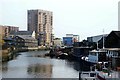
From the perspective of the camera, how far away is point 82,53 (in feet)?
67.7

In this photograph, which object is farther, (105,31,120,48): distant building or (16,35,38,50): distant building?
(16,35,38,50): distant building

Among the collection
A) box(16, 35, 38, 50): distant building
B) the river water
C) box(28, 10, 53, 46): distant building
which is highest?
box(28, 10, 53, 46): distant building

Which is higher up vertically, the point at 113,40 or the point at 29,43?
the point at 113,40

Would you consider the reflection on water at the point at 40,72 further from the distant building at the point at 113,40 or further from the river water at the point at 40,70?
the distant building at the point at 113,40

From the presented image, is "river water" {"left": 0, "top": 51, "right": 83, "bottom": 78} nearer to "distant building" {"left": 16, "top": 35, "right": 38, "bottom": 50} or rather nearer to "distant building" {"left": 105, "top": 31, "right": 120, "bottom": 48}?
"distant building" {"left": 105, "top": 31, "right": 120, "bottom": 48}

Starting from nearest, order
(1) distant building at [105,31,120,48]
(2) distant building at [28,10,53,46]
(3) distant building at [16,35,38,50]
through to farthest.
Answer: (1) distant building at [105,31,120,48] < (3) distant building at [16,35,38,50] < (2) distant building at [28,10,53,46]

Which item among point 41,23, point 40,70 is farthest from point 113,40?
point 41,23

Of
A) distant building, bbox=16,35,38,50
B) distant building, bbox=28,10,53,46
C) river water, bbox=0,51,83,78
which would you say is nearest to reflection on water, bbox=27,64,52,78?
river water, bbox=0,51,83,78

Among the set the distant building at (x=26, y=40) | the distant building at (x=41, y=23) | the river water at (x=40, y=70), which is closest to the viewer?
the river water at (x=40, y=70)

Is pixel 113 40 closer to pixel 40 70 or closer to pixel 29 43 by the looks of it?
pixel 40 70

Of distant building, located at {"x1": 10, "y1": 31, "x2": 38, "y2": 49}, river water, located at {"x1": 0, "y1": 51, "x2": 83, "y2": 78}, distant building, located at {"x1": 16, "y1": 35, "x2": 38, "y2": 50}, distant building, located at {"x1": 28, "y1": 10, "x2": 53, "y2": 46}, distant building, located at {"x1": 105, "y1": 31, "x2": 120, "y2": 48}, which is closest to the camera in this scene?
river water, located at {"x1": 0, "y1": 51, "x2": 83, "y2": 78}

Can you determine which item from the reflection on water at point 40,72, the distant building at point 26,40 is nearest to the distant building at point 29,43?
the distant building at point 26,40

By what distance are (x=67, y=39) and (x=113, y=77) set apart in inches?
1497

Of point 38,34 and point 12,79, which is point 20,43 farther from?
point 12,79
